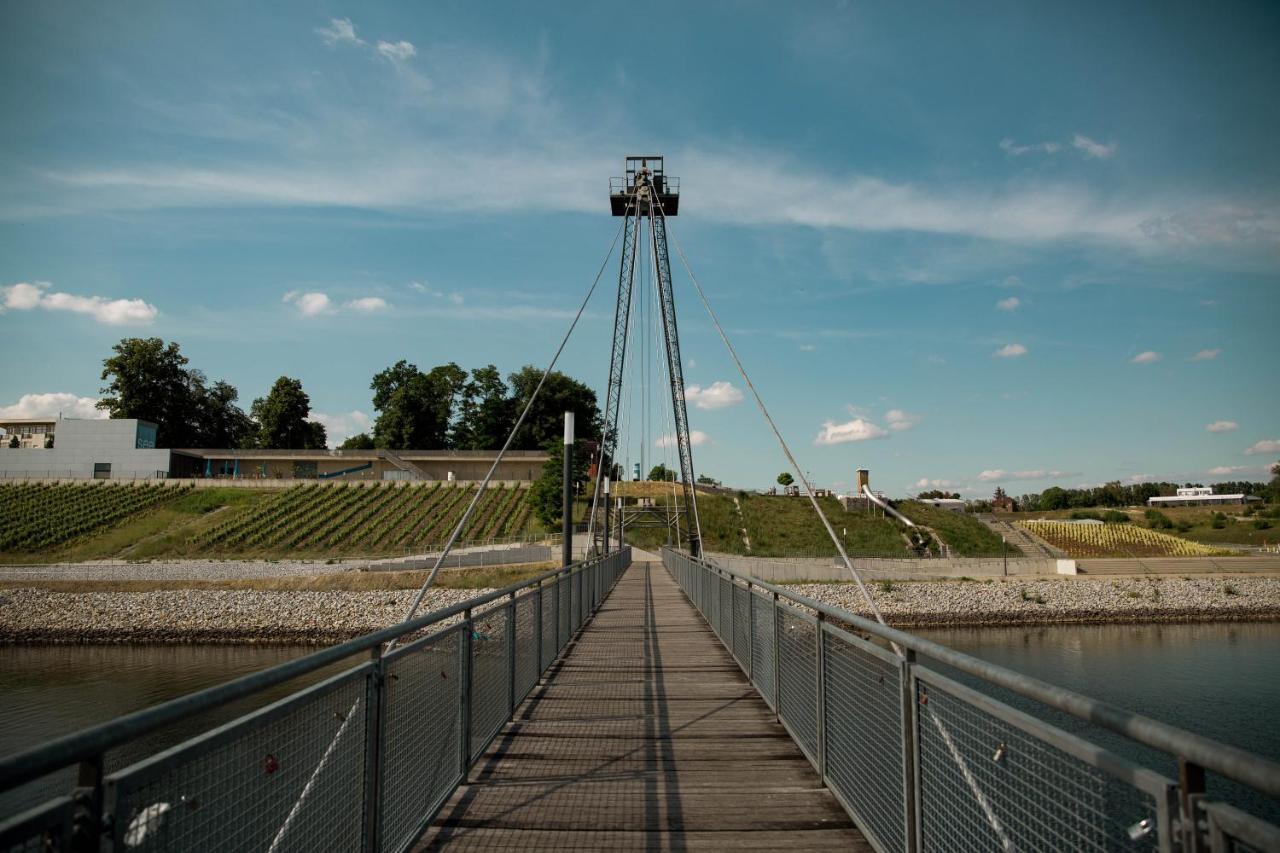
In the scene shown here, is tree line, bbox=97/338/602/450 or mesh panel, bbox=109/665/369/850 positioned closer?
mesh panel, bbox=109/665/369/850

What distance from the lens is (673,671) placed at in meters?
8.88

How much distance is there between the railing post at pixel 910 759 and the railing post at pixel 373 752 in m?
2.30

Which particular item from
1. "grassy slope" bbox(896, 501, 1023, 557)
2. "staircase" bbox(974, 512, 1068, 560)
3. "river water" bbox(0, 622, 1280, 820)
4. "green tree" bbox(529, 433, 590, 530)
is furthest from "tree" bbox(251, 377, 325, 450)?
"staircase" bbox(974, 512, 1068, 560)

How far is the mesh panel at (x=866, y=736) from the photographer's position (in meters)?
3.48

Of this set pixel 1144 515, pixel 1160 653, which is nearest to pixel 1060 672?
pixel 1160 653

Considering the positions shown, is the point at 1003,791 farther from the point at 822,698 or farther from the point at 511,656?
the point at 511,656

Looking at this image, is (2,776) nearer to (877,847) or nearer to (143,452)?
(877,847)

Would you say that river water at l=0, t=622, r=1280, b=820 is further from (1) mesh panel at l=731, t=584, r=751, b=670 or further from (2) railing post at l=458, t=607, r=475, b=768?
(2) railing post at l=458, t=607, r=475, b=768

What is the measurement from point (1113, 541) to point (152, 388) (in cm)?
9227

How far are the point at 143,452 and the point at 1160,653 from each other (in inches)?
2982

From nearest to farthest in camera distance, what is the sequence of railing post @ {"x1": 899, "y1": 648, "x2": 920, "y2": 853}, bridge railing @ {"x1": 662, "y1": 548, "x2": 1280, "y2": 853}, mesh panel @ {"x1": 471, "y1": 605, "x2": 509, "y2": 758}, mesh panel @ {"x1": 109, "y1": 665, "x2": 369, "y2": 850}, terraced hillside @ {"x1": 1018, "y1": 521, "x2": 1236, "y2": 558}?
bridge railing @ {"x1": 662, "y1": 548, "x2": 1280, "y2": 853}, mesh panel @ {"x1": 109, "y1": 665, "x2": 369, "y2": 850}, railing post @ {"x1": 899, "y1": 648, "x2": 920, "y2": 853}, mesh panel @ {"x1": 471, "y1": 605, "x2": 509, "y2": 758}, terraced hillside @ {"x1": 1018, "y1": 521, "x2": 1236, "y2": 558}

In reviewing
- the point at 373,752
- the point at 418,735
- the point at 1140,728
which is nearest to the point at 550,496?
the point at 418,735

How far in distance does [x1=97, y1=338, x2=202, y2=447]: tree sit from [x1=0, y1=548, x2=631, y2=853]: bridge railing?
8899 cm

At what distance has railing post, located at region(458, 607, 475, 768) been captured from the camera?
15.4 feet
